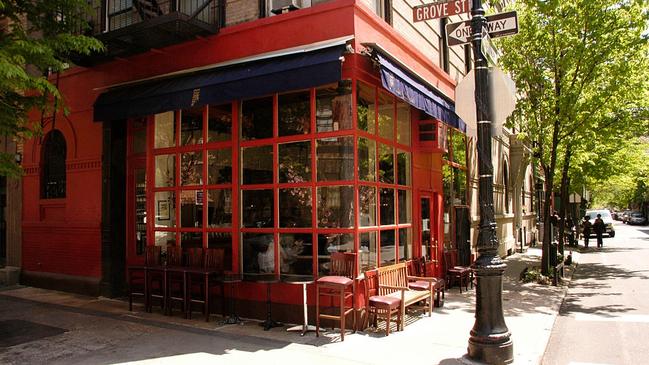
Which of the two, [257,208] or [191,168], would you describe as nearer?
[257,208]

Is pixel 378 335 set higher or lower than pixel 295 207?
lower

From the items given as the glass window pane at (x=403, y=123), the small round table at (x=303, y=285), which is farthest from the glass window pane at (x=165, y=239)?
the glass window pane at (x=403, y=123)

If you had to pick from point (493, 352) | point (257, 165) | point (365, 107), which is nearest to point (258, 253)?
point (257, 165)

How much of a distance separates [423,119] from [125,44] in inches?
252

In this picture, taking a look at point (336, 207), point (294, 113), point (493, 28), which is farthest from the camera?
point (294, 113)

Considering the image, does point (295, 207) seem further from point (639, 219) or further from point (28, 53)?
point (639, 219)

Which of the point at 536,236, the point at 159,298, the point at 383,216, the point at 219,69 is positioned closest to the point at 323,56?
the point at 219,69

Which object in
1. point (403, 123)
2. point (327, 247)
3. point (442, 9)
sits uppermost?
point (442, 9)

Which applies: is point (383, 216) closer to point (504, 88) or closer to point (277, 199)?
point (277, 199)

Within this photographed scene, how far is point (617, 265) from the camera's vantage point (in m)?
17.5

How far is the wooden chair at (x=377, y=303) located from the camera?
24.5ft

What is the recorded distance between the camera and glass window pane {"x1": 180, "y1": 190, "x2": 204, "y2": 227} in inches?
368

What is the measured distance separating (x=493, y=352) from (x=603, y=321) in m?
4.28

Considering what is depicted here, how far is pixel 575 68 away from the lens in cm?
1276
